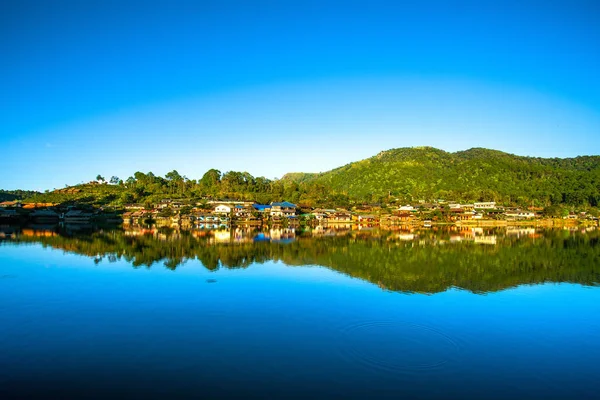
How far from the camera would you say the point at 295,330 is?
7172 millimetres

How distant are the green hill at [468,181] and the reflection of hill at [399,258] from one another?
→ 4049 centimetres

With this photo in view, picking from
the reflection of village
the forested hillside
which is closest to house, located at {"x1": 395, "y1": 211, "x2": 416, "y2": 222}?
the forested hillside

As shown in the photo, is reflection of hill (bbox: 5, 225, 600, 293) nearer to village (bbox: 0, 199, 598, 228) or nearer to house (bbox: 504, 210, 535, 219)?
village (bbox: 0, 199, 598, 228)

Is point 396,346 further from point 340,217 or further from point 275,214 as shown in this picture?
point 340,217

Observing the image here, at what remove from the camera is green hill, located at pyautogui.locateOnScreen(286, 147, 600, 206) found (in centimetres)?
6138

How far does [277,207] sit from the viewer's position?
44094mm

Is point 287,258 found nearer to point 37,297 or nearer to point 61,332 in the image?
point 37,297

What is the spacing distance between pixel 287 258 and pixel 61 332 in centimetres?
1004

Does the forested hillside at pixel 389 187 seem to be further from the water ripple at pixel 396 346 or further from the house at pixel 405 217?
the water ripple at pixel 396 346

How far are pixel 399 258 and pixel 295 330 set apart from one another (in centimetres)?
1050

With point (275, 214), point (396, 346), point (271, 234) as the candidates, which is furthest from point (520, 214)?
point (396, 346)

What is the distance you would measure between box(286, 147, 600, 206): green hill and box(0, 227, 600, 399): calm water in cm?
4948

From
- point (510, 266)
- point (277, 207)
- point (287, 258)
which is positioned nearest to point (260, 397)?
point (287, 258)

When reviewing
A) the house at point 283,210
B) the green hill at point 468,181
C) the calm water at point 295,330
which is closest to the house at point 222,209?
the house at point 283,210
